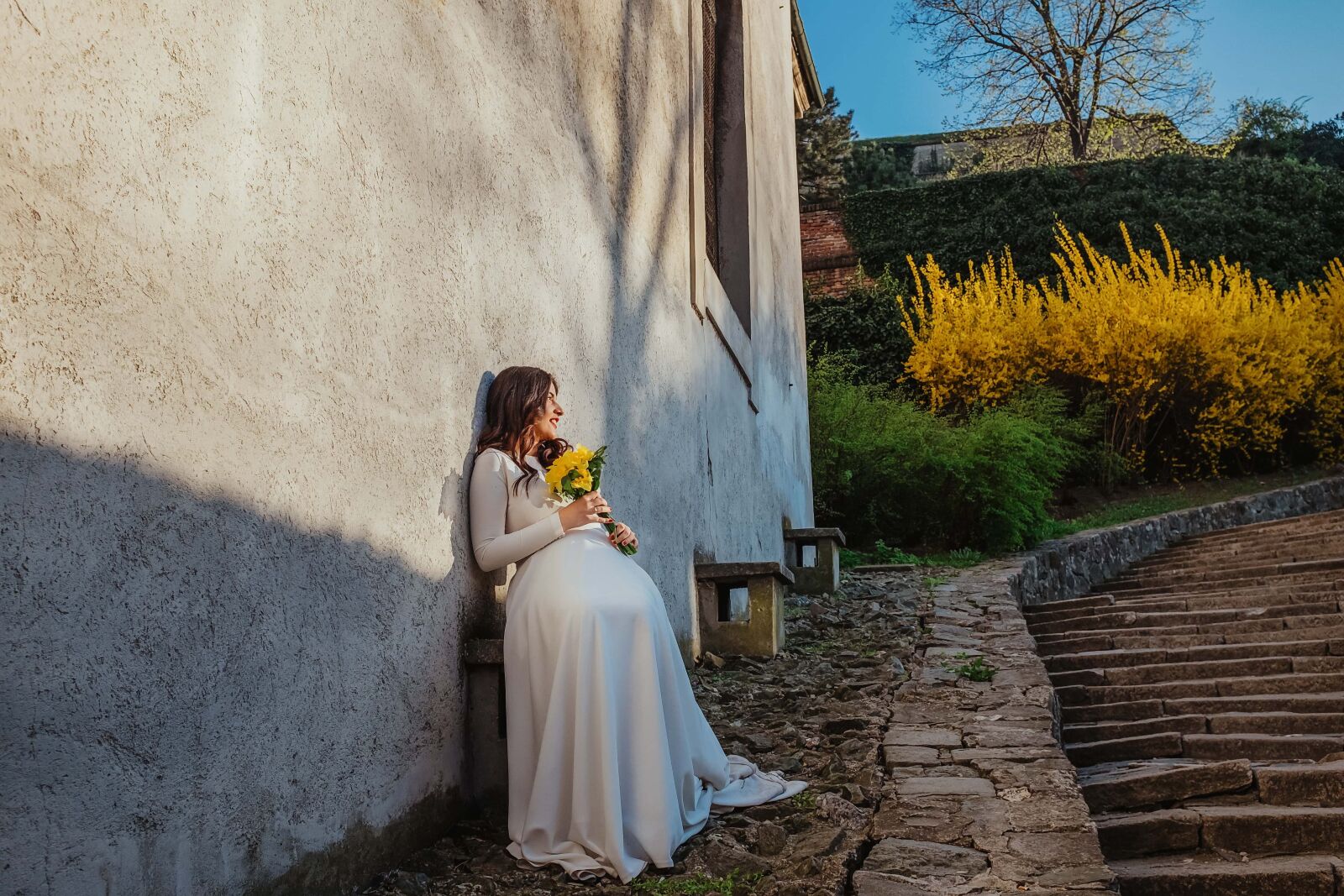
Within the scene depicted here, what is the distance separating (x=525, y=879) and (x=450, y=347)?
144cm

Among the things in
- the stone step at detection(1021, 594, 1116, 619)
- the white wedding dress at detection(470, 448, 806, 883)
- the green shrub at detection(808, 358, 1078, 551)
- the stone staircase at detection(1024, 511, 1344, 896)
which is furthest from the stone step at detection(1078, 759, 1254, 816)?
the green shrub at detection(808, 358, 1078, 551)

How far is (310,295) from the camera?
2.36 metres

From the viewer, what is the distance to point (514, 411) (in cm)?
328

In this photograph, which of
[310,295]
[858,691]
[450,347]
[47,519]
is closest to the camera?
[47,519]

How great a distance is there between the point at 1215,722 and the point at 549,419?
3486mm

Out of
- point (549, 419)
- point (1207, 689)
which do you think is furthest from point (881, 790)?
point (1207, 689)

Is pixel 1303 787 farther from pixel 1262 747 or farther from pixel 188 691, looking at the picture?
pixel 188 691

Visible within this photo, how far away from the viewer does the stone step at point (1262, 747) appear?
429cm

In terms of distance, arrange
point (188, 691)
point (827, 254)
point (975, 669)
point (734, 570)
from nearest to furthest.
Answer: point (188, 691), point (975, 669), point (734, 570), point (827, 254)

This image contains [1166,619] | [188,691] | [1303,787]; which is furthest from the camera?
[1166,619]

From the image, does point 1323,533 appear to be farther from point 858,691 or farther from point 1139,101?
point 1139,101

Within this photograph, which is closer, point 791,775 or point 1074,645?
point 791,775

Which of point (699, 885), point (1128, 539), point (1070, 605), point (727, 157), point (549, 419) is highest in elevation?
point (727, 157)

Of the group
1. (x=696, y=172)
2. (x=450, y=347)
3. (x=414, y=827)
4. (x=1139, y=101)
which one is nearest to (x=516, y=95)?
(x=450, y=347)
